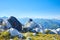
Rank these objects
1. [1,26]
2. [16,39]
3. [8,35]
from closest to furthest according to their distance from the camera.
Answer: [16,39]
[8,35]
[1,26]

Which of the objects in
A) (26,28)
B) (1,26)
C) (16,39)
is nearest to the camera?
(16,39)

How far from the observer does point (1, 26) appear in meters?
133

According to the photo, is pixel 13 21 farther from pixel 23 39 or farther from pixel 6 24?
pixel 23 39

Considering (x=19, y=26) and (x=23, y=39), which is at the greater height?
(x=19, y=26)

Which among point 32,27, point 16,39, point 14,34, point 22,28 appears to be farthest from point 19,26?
point 16,39

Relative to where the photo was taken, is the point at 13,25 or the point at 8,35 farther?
the point at 13,25

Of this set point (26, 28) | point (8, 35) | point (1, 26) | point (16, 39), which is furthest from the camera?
point (26, 28)

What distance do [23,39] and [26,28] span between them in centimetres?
6099

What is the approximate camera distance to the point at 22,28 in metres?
144

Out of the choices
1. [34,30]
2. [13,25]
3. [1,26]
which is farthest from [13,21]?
[34,30]

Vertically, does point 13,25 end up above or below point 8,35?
above

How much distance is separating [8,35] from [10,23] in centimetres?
5083

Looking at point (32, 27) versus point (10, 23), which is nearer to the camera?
point (10, 23)

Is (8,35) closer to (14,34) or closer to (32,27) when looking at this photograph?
(14,34)
